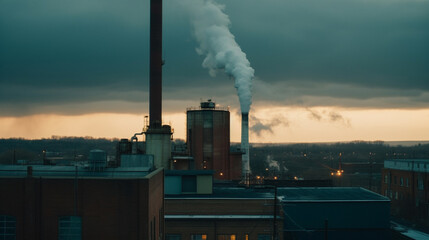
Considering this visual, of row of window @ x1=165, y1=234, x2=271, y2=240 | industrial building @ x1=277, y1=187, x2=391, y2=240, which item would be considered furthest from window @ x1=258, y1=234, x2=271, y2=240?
industrial building @ x1=277, y1=187, x2=391, y2=240

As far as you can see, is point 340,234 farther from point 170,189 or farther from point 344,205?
point 170,189

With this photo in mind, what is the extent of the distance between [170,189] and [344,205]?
1471 cm

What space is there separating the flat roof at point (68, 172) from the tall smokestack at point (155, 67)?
27412mm

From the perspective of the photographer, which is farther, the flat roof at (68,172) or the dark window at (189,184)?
the dark window at (189,184)

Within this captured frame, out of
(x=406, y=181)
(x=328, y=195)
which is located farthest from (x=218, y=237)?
(x=406, y=181)

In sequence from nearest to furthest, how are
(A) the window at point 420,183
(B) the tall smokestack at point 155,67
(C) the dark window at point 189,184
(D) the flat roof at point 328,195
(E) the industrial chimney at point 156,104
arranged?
(D) the flat roof at point 328,195 → (C) the dark window at point 189,184 → (E) the industrial chimney at point 156,104 → (B) the tall smokestack at point 155,67 → (A) the window at point 420,183

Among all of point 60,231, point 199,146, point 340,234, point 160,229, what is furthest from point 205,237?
point 199,146

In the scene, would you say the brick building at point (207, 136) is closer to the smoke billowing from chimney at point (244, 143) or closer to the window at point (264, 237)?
the smoke billowing from chimney at point (244, 143)

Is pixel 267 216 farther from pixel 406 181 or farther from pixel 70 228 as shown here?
pixel 406 181

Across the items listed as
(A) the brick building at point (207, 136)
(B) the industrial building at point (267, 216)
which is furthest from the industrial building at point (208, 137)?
(B) the industrial building at point (267, 216)

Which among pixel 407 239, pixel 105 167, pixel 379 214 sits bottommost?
pixel 407 239

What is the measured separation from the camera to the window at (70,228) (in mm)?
23450

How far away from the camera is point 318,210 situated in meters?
39.3

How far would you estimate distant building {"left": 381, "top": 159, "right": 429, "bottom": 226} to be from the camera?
60.8m
